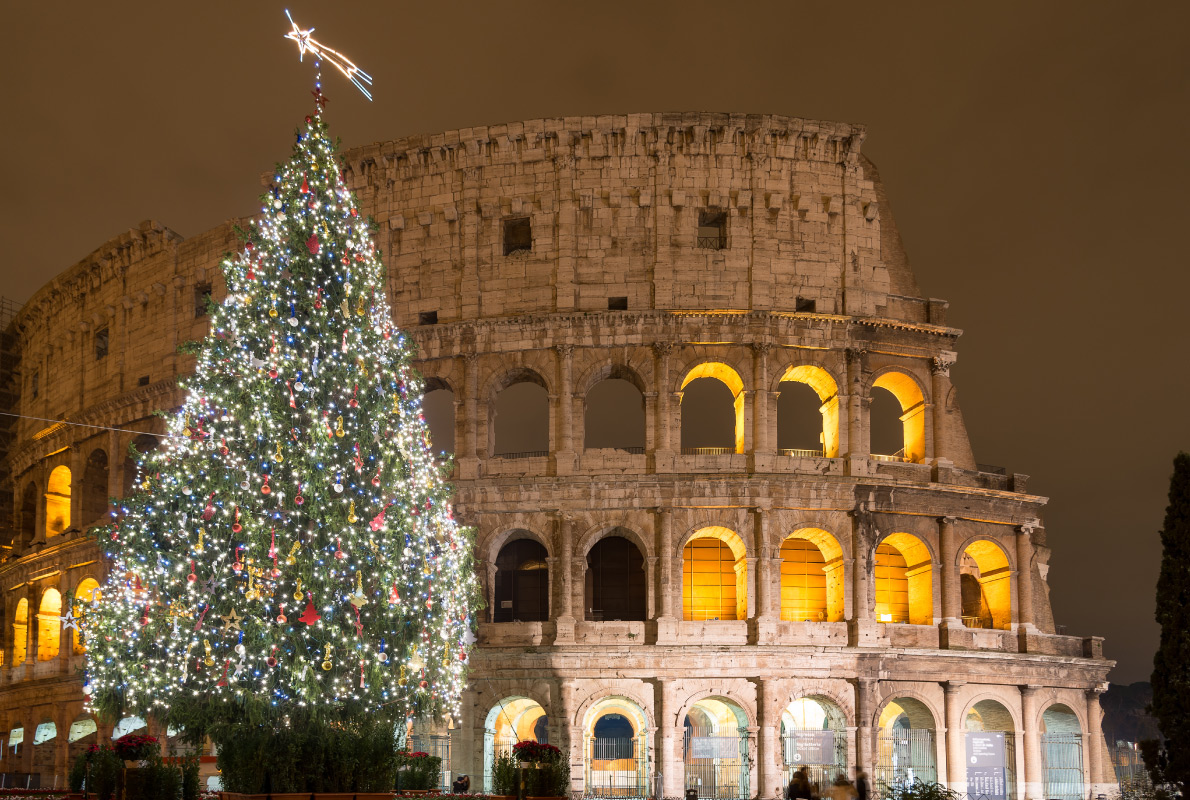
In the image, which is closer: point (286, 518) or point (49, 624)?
point (286, 518)

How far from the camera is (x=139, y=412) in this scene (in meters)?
35.3

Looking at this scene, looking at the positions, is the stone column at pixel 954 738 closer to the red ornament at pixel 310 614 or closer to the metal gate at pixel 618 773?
the metal gate at pixel 618 773

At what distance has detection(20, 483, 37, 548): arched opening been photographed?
1606 inches

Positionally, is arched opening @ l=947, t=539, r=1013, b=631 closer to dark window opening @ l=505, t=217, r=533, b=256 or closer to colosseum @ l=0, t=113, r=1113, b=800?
colosseum @ l=0, t=113, r=1113, b=800

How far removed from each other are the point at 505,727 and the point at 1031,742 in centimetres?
1274

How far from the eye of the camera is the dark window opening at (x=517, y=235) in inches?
1229

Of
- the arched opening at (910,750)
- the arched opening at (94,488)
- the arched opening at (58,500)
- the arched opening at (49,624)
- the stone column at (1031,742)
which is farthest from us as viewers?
the arched opening at (58,500)

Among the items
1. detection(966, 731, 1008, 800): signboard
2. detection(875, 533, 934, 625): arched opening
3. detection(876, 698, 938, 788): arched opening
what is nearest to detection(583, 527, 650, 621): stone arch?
detection(875, 533, 934, 625): arched opening

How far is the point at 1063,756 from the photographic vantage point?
29.8 metres

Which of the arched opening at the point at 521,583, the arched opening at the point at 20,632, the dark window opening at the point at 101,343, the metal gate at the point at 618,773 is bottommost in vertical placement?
the metal gate at the point at 618,773

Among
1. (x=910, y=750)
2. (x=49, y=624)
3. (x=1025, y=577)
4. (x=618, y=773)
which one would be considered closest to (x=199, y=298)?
(x=49, y=624)

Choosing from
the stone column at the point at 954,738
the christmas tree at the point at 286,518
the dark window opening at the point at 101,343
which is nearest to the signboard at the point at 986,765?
the stone column at the point at 954,738

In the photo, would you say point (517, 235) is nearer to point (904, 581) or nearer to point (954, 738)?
point (904, 581)

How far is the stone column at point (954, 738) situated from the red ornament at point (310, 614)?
16.5 meters
